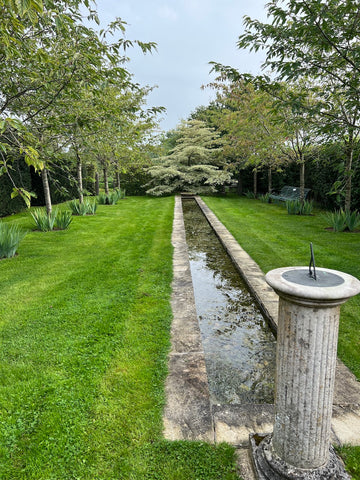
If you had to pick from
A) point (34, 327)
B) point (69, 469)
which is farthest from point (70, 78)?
point (69, 469)

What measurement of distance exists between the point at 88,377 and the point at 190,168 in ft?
59.6

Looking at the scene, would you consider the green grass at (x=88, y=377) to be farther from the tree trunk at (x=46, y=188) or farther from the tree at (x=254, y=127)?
the tree at (x=254, y=127)

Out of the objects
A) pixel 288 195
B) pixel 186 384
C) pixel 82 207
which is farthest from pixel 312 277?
pixel 288 195

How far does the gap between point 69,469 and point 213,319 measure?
2.35 metres

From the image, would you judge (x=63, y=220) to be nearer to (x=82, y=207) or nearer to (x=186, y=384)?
(x=82, y=207)

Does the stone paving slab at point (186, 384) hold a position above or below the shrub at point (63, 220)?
below

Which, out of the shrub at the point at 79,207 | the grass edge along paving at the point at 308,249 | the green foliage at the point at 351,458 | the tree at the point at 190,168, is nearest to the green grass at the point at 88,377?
the green foliage at the point at 351,458

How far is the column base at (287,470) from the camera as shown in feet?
5.19

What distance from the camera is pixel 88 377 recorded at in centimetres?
245

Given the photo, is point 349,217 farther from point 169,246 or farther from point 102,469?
point 102,469

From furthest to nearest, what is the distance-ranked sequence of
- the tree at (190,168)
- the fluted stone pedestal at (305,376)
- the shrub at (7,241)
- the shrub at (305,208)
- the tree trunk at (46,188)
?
1. the tree at (190,168)
2. the shrub at (305,208)
3. the tree trunk at (46,188)
4. the shrub at (7,241)
5. the fluted stone pedestal at (305,376)

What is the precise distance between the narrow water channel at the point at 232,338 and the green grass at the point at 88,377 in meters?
0.51

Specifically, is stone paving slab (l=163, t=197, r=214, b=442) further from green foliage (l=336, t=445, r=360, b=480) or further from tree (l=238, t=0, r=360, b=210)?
tree (l=238, t=0, r=360, b=210)

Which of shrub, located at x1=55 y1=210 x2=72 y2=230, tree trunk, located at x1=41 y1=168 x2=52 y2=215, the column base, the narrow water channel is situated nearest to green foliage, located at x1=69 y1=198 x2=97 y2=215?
tree trunk, located at x1=41 y1=168 x2=52 y2=215
